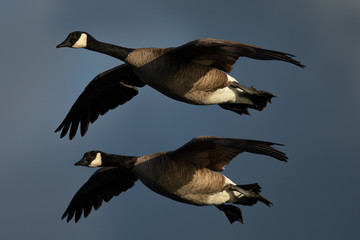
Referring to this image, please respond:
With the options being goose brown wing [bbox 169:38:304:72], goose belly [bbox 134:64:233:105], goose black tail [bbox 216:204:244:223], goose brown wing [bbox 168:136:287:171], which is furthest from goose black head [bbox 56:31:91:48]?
goose black tail [bbox 216:204:244:223]

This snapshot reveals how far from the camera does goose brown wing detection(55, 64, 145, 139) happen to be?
1217cm

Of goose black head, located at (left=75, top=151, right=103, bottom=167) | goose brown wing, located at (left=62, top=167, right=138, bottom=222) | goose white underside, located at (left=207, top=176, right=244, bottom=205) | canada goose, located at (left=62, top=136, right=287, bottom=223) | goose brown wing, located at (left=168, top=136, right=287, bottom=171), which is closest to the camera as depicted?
goose brown wing, located at (left=168, top=136, right=287, bottom=171)

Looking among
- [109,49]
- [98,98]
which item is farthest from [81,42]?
[98,98]

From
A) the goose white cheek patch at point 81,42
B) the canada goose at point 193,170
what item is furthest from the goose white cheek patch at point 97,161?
the goose white cheek patch at point 81,42

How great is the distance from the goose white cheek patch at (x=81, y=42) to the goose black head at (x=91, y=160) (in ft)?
5.18

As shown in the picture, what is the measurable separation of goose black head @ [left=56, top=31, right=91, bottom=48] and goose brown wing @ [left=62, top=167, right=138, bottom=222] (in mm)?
2274

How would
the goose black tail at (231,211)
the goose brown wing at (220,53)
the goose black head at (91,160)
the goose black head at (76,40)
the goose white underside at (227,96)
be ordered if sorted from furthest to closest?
the goose black tail at (231,211) → the goose black head at (76,40) → the goose black head at (91,160) → the goose white underside at (227,96) → the goose brown wing at (220,53)

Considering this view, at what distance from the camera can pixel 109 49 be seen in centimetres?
1059

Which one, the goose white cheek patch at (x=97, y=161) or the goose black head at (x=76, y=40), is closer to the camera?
the goose white cheek patch at (x=97, y=161)

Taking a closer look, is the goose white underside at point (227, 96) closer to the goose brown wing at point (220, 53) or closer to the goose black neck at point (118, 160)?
the goose brown wing at point (220, 53)

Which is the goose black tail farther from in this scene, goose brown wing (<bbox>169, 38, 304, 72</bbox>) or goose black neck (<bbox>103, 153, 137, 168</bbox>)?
goose brown wing (<bbox>169, 38, 304, 72</bbox>)

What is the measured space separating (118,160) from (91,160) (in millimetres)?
394

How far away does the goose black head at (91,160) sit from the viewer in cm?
1059

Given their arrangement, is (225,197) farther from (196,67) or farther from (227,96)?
(196,67)
